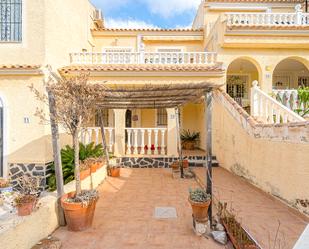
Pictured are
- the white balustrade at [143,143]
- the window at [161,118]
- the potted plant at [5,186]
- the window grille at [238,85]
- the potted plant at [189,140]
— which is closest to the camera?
the potted plant at [5,186]

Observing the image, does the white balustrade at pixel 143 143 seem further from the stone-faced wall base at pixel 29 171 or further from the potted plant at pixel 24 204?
the potted plant at pixel 24 204

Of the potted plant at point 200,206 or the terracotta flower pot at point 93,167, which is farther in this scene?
the terracotta flower pot at point 93,167

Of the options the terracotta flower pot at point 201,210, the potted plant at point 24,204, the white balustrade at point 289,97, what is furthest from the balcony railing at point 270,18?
the potted plant at point 24,204

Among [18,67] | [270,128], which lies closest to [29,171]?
[18,67]

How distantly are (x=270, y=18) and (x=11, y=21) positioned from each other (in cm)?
1251

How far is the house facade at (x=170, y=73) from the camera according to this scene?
853 cm

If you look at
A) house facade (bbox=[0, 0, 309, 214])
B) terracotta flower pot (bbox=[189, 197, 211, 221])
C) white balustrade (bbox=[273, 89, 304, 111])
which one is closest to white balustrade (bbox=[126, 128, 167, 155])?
house facade (bbox=[0, 0, 309, 214])

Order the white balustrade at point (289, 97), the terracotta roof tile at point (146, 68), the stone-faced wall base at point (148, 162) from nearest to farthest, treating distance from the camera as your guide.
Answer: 1. the white balustrade at point (289, 97)
2. the terracotta roof tile at point (146, 68)
3. the stone-faced wall base at point (148, 162)

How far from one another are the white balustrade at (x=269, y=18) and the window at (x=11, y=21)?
9835 millimetres

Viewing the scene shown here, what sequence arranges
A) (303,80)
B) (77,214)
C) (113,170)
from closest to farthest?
(77,214)
(113,170)
(303,80)

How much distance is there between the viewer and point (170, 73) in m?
12.1

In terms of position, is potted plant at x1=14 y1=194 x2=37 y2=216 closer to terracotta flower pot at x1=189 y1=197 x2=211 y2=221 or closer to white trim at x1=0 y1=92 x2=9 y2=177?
terracotta flower pot at x1=189 y1=197 x2=211 y2=221

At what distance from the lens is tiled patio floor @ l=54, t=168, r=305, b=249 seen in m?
4.79

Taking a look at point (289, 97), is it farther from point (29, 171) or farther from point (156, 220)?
point (29, 171)
